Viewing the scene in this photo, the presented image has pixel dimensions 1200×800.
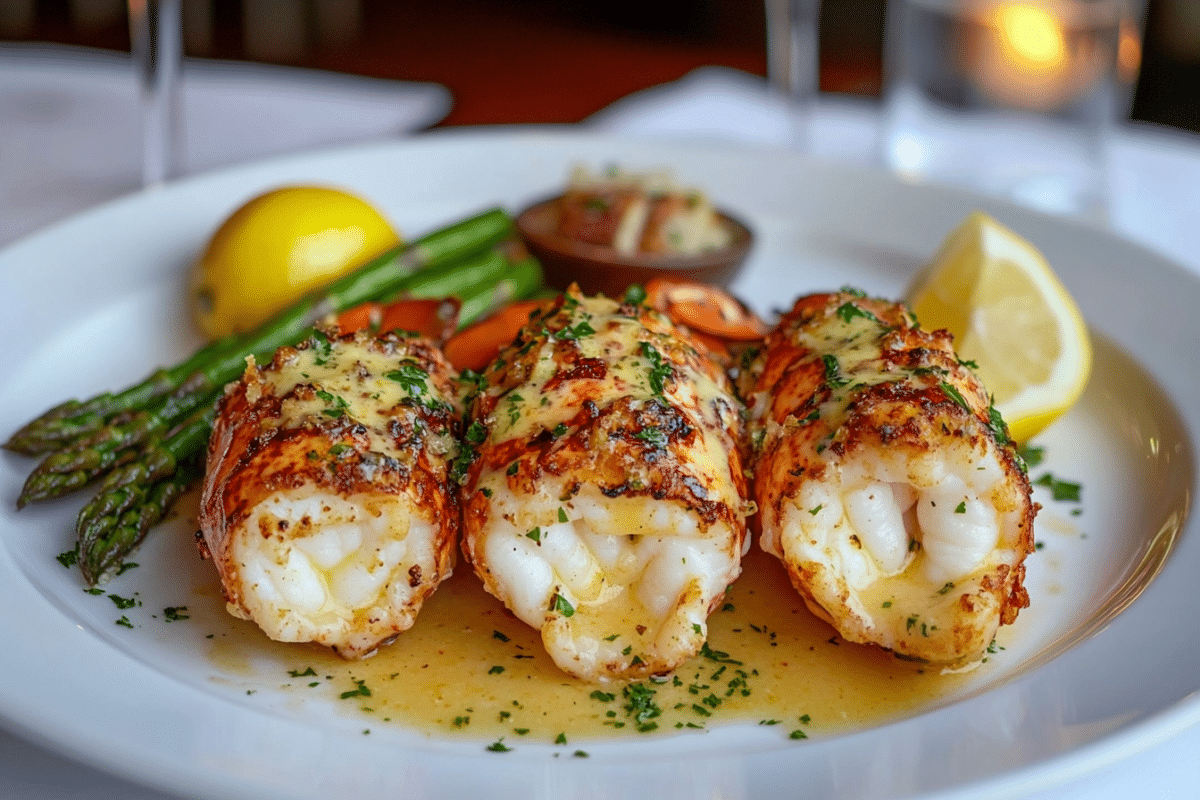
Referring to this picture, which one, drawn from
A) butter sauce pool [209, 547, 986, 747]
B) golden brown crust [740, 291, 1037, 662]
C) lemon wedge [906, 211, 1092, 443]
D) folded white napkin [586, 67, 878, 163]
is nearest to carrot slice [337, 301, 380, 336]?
butter sauce pool [209, 547, 986, 747]

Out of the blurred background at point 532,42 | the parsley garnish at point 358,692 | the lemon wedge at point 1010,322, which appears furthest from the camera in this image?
the blurred background at point 532,42

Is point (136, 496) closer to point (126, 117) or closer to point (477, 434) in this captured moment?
point (477, 434)

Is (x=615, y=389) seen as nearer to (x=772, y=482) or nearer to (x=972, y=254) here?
(x=772, y=482)

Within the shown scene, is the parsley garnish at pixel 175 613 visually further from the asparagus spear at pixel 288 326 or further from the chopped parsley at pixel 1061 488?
the chopped parsley at pixel 1061 488

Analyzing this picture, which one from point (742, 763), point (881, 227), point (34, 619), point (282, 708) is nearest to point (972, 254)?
point (881, 227)

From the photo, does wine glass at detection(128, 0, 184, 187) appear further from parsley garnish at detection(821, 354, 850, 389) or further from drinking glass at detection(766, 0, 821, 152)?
parsley garnish at detection(821, 354, 850, 389)

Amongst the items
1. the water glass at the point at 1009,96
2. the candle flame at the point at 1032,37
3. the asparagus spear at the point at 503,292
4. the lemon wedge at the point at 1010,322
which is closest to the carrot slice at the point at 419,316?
the asparagus spear at the point at 503,292
